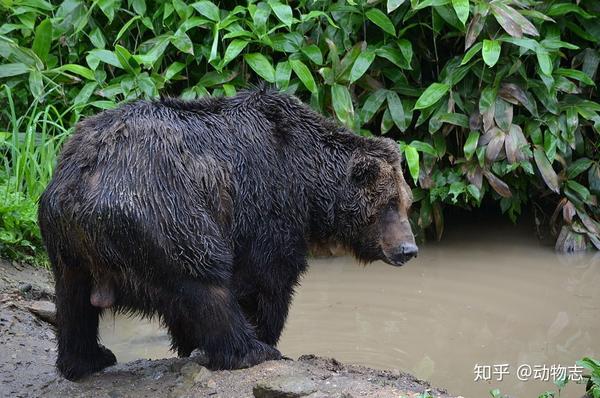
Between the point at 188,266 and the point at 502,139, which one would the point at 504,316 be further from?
the point at 188,266

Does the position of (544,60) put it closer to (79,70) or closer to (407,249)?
(407,249)

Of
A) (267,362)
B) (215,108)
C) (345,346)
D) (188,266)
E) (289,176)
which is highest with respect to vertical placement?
(215,108)

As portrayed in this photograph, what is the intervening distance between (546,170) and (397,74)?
1.72 meters

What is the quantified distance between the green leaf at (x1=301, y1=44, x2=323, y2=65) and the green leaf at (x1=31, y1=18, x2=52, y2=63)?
255cm

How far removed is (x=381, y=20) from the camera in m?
9.11

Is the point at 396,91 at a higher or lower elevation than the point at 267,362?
higher

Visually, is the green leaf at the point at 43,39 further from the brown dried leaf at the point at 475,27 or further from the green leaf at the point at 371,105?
the brown dried leaf at the point at 475,27

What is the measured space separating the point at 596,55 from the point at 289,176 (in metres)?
5.15

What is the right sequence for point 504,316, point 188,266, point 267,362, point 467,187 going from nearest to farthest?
point 188,266
point 267,362
point 504,316
point 467,187

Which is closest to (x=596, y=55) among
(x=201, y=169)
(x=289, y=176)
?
(x=289, y=176)

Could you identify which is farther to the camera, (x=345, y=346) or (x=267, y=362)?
(x=345, y=346)

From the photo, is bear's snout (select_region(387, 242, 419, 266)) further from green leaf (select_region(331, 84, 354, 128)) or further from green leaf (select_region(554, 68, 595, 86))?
green leaf (select_region(554, 68, 595, 86))

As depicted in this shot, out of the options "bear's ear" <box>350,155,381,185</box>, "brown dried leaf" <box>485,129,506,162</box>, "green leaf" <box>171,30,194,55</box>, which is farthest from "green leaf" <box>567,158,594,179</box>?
"bear's ear" <box>350,155,381,185</box>

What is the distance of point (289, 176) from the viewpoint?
18.5 feet
